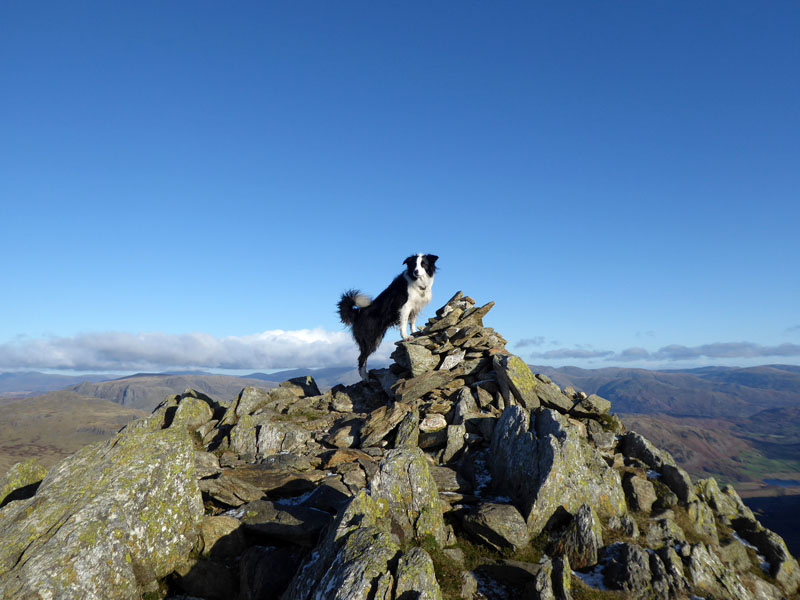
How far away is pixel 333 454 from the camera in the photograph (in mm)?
18062

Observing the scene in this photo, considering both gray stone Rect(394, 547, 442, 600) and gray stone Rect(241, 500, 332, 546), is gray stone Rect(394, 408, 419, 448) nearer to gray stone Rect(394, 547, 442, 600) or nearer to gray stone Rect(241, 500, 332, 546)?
gray stone Rect(241, 500, 332, 546)

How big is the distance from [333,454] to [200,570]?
273 inches

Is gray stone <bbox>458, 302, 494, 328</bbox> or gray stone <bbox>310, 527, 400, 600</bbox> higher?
gray stone <bbox>458, 302, 494, 328</bbox>

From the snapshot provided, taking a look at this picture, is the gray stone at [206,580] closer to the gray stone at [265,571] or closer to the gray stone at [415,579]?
the gray stone at [265,571]

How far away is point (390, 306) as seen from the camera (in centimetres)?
2483

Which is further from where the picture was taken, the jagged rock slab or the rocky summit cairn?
the rocky summit cairn

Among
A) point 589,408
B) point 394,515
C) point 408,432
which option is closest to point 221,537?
point 394,515

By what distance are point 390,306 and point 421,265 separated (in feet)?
10.5

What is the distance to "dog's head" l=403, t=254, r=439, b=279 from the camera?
22969 mm

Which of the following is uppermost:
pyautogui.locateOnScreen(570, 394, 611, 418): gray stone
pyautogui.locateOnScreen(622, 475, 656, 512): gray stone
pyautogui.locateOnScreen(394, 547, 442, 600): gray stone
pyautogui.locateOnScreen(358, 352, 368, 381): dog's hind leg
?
pyautogui.locateOnScreen(358, 352, 368, 381): dog's hind leg

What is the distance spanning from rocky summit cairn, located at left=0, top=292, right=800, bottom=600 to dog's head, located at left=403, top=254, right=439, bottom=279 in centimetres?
656

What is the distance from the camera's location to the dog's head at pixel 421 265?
23.0 metres

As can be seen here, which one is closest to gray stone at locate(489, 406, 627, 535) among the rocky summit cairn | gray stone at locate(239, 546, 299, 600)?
the rocky summit cairn

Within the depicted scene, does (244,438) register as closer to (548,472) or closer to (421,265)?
(421,265)
